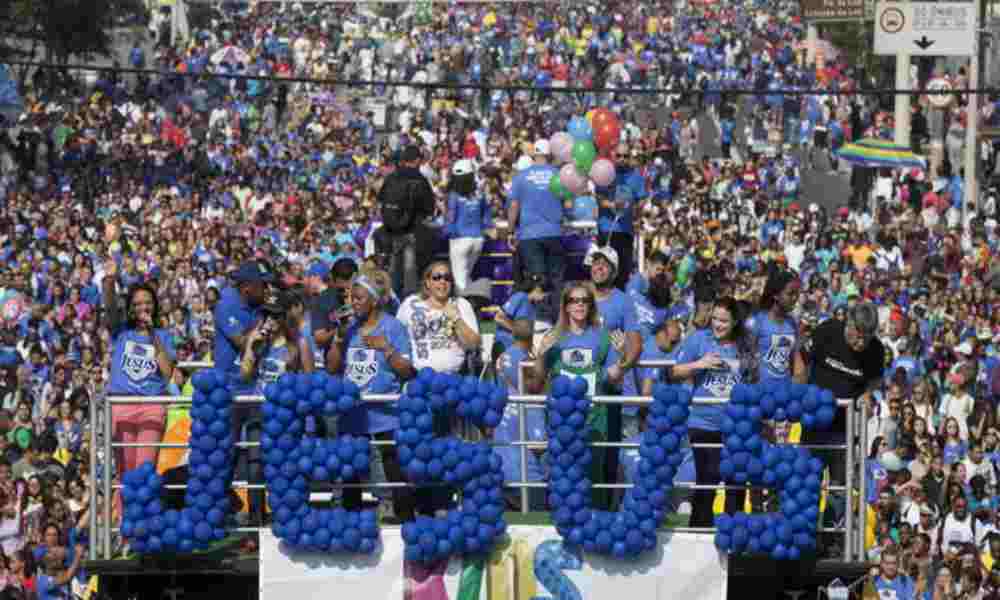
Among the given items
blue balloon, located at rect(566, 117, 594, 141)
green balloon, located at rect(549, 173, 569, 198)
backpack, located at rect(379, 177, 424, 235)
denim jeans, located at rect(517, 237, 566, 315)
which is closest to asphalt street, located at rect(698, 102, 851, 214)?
blue balloon, located at rect(566, 117, 594, 141)

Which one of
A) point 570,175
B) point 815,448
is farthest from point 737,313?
point 570,175

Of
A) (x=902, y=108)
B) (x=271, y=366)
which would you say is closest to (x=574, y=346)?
(x=271, y=366)

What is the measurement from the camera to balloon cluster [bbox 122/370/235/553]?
13352 millimetres

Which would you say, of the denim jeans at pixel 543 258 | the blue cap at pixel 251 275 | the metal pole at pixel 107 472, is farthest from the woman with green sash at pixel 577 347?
the denim jeans at pixel 543 258

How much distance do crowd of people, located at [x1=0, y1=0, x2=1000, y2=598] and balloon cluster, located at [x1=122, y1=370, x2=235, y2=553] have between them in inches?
13.4

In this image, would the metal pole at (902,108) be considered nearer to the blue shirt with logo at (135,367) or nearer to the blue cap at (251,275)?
the blue cap at (251,275)

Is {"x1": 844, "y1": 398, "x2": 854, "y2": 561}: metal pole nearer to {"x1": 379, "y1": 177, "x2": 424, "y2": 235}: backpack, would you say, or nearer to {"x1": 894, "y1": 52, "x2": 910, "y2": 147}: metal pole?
{"x1": 379, "y1": 177, "x2": 424, "y2": 235}: backpack

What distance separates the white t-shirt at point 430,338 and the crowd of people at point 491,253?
0.05 feet

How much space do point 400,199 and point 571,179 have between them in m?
1.60

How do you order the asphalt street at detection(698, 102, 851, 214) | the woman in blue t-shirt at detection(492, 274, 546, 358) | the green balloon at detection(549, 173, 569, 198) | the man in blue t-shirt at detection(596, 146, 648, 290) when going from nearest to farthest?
the woman in blue t-shirt at detection(492, 274, 546, 358) < the green balloon at detection(549, 173, 569, 198) < the man in blue t-shirt at detection(596, 146, 648, 290) < the asphalt street at detection(698, 102, 851, 214)

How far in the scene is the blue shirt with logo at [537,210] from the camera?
18250 mm

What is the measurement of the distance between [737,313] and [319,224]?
19857 mm

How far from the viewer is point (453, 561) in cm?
1359

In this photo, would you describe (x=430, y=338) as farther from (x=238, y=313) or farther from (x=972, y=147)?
(x=972, y=147)
